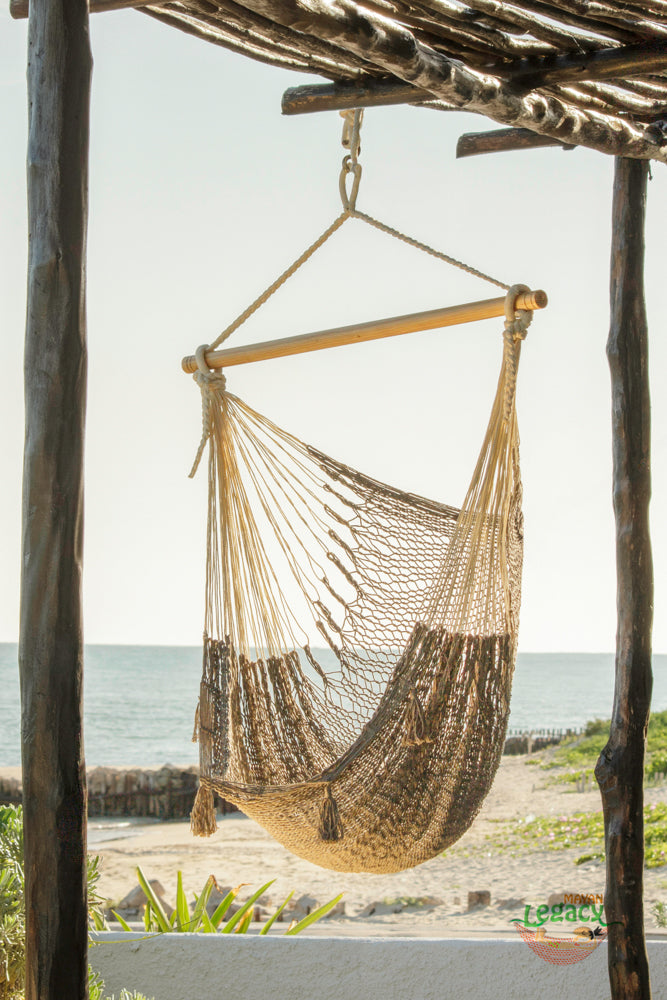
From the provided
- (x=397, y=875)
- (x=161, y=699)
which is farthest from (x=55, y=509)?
(x=161, y=699)

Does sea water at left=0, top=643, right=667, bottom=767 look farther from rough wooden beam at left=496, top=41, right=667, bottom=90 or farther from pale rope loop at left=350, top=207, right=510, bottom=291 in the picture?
rough wooden beam at left=496, top=41, right=667, bottom=90

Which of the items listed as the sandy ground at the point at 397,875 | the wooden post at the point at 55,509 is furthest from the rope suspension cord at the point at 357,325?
the sandy ground at the point at 397,875

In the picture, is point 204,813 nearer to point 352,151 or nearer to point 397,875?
point 352,151

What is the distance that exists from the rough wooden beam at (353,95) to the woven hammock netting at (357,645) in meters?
0.45

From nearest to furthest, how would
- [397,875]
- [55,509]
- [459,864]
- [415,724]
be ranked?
1. [55,509]
2. [415,724]
3. [397,875]
4. [459,864]

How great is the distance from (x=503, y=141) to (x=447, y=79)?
1.59 ft

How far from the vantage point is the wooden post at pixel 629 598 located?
1.87 metres

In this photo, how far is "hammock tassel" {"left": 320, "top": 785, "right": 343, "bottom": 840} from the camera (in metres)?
1.76

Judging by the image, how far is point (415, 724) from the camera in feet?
5.66

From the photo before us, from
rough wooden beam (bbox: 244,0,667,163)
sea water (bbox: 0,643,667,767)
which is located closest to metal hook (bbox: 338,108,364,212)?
rough wooden beam (bbox: 244,0,667,163)

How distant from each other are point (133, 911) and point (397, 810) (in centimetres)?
455

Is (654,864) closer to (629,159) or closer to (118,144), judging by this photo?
(629,159)

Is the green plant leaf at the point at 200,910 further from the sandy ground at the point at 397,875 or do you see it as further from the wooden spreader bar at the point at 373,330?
the sandy ground at the point at 397,875

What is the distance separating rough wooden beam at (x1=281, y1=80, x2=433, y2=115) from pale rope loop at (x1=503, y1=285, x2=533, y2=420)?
0.40 m
